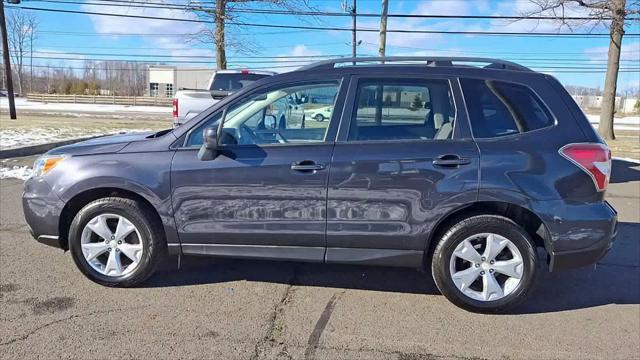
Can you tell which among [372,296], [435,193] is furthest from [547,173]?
[372,296]

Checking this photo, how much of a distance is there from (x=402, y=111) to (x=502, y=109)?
0.74 metres

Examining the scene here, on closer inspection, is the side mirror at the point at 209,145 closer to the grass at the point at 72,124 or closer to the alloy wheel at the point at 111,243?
the alloy wheel at the point at 111,243

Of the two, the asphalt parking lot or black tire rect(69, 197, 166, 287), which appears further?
black tire rect(69, 197, 166, 287)

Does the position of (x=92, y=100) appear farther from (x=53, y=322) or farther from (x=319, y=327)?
(x=319, y=327)

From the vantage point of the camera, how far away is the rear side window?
340 cm

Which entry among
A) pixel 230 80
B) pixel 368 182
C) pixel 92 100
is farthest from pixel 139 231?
pixel 92 100

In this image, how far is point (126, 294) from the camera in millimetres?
3607

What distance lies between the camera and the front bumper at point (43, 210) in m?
3.68

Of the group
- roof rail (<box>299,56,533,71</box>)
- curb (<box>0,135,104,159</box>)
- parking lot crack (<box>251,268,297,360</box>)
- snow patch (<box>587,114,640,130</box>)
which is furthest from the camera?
snow patch (<box>587,114,640,130</box>)

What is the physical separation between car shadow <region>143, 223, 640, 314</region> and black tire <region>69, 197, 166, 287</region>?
0.61 feet

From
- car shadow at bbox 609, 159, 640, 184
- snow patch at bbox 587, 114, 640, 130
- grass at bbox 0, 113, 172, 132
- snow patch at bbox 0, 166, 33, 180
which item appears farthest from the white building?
car shadow at bbox 609, 159, 640, 184

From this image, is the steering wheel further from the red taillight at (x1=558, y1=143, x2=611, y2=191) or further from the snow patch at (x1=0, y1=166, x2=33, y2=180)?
the snow patch at (x1=0, y1=166, x2=33, y2=180)

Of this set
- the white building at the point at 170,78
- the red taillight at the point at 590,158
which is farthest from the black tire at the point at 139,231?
the white building at the point at 170,78

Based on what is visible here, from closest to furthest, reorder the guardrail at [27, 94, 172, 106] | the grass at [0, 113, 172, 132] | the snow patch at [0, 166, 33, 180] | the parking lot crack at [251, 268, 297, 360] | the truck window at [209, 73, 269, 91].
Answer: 1. the parking lot crack at [251, 268, 297, 360]
2. the snow patch at [0, 166, 33, 180]
3. the truck window at [209, 73, 269, 91]
4. the grass at [0, 113, 172, 132]
5. the guardrail at [27, 94, 172, 106]
